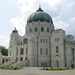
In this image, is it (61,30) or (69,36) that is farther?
(69,36)

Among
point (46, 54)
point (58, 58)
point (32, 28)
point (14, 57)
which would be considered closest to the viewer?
point (58, 58)

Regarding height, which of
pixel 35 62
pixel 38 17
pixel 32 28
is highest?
pixel 38 17

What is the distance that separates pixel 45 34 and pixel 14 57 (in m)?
19.7

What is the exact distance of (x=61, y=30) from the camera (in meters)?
58.3

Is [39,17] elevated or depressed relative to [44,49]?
elevated

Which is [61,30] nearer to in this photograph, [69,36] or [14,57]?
[69,36]

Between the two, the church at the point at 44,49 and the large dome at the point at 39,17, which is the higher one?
the large dome at the point at 39,17

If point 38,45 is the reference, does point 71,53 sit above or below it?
below

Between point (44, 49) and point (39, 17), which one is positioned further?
point (39, 17)

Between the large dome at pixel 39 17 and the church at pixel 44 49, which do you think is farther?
the large dome at pixel 39 17

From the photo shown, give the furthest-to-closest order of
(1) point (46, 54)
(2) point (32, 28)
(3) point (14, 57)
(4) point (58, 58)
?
1. (2) point (32, 28)
2. (3) point (14, 57)
3. (1) point (46, 54)
4. (4) point (58, 58)

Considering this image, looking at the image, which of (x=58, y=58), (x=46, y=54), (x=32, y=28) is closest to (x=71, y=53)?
(x=58, y=58)

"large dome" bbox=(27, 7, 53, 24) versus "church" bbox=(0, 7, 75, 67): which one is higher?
"large dome" bbox=(27, 7, 53, 24)

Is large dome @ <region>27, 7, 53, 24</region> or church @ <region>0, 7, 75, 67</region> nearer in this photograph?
church @ <region>0, 7, 75, 67</region>
